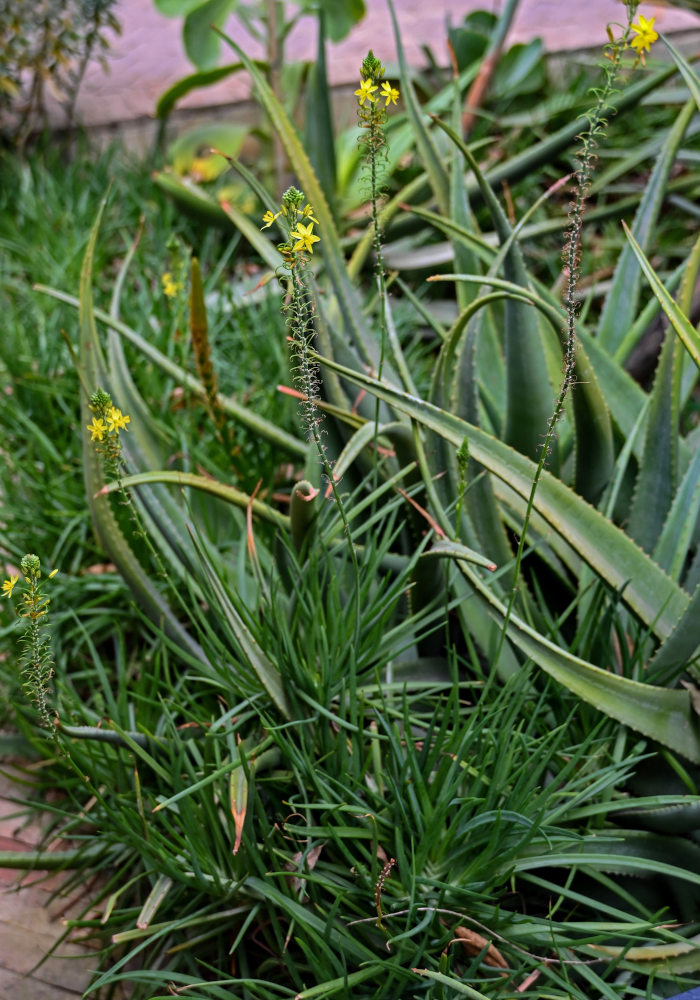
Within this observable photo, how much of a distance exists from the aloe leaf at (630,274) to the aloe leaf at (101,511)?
34.4 inches

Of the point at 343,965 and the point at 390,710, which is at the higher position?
the point at 390,710

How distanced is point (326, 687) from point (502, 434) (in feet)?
1.76

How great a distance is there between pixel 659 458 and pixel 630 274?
1.41 ft

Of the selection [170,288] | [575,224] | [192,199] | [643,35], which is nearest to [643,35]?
[643,35]

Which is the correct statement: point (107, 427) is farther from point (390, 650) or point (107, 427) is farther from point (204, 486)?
point (390, 650)

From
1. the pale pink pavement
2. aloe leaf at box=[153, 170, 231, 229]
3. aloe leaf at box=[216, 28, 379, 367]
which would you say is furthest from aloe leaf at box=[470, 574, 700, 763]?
the pale pink pavement

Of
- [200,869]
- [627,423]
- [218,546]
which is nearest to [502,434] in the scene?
[627,423]

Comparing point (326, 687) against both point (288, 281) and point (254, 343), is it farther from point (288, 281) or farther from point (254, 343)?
point (254, 343)

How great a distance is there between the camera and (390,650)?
50.1 inches

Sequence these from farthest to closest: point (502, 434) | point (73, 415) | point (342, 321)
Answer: point (73, 415), point (342, 321), point (502, 434)

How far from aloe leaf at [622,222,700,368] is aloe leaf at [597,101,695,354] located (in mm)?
627

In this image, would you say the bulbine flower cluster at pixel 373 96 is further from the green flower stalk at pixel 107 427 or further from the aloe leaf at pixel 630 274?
the aloe leaf at pixel 630 274

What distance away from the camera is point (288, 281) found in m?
0.92

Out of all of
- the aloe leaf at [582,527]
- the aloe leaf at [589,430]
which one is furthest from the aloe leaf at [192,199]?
the aloe leaf at [582,527]
